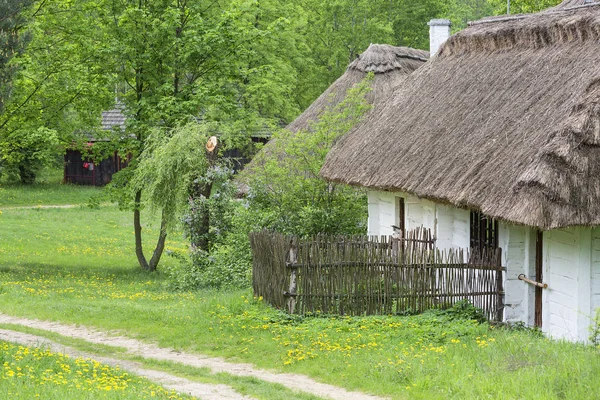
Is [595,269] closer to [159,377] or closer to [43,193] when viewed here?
[159,377]

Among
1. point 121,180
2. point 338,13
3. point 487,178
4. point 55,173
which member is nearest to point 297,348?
point 487,178

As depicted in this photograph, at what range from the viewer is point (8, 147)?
837 inches

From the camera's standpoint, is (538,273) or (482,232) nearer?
(538,273)

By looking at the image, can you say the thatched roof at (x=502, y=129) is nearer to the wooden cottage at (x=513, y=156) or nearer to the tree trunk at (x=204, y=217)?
the wooden cottage at (x=513, y=156)

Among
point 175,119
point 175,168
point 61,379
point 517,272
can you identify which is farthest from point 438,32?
point 61,379

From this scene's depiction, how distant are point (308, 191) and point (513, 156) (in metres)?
7.21

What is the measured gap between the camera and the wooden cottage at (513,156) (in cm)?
1073

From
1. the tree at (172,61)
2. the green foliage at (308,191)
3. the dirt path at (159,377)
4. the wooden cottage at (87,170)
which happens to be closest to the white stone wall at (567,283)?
the dirt path at (159,377)

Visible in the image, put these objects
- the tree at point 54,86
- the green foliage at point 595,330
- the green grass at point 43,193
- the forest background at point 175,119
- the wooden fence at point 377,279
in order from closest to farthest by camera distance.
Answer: the green foliage at point 595,330 → the wooden fence at point 377,279 → the forest background at point 175,119 → the tree at point 54,86 → the green grass at point 43,193

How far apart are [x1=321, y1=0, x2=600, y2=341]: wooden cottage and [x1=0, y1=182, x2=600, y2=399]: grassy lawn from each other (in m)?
1.10

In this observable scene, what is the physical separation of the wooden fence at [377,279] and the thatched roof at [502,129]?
1114 mm

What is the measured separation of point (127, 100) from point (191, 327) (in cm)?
1114

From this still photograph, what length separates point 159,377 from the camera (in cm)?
1002

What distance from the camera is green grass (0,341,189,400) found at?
25.3ft
